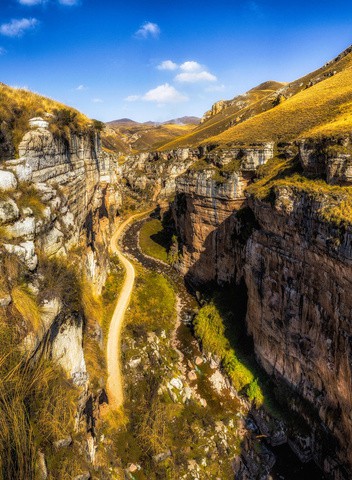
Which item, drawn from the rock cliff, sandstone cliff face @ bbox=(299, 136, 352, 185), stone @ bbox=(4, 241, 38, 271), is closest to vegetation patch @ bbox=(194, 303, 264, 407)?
the rock cliff

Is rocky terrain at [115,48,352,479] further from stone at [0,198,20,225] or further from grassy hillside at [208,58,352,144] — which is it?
stone at [0,198,20,225]

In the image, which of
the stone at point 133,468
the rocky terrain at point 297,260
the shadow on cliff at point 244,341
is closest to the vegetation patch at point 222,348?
the shadow on cliff at point 244,341

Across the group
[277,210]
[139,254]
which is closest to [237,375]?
[277,210]

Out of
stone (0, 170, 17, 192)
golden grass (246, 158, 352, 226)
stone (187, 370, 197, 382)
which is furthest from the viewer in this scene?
stone (187, 370, 197, 382)

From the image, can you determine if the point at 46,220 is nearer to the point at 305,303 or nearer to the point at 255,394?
the point at 305,303

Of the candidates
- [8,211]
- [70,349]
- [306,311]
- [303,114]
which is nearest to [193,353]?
[306,311]

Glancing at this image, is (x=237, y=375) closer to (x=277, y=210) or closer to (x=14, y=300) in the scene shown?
(x=277, y=210)
